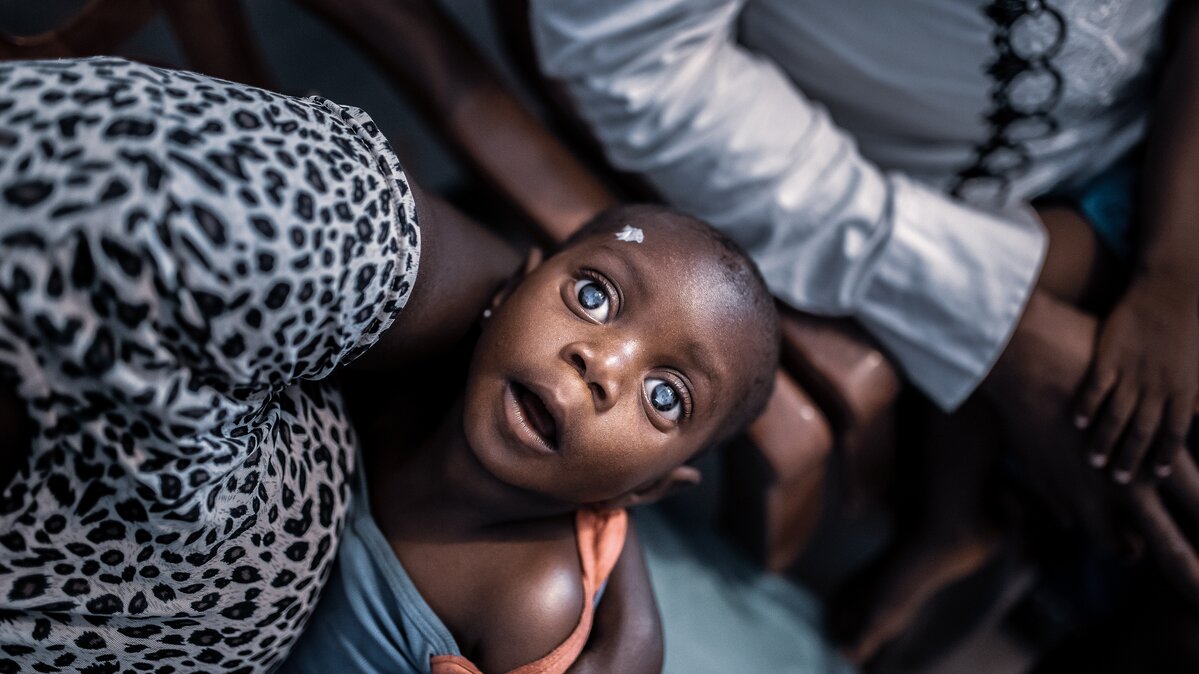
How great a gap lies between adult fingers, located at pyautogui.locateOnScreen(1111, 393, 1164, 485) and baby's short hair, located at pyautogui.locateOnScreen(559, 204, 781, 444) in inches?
16.1

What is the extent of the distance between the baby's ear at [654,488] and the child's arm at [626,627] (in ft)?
0.16

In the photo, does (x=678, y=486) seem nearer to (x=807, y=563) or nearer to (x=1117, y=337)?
(x=1117, y=337)

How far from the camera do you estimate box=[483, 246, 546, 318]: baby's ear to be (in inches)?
30.7

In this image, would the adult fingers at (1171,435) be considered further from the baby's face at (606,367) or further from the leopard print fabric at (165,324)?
the leopard print fabric at (165,324)

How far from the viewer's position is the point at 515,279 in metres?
0.80

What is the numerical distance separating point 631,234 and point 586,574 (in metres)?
0.31

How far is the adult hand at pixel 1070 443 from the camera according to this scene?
961mm

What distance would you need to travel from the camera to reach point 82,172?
0.45 metres

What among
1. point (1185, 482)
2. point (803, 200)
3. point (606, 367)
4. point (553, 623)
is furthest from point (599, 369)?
point (1185, 482)

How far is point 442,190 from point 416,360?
1.06 m

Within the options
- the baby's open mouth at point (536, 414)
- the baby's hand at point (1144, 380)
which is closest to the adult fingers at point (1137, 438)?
the baby's hand at point (1144, 380)

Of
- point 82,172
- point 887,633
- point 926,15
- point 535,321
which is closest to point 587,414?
point 535,321

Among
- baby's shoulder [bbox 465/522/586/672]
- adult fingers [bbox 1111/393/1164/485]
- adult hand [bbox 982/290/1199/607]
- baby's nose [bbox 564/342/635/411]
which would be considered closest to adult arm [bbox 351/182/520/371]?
baby's nose [bbox 564/342/635/411]

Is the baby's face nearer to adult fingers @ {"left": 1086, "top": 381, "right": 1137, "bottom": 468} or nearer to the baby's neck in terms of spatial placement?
the baby's neck
